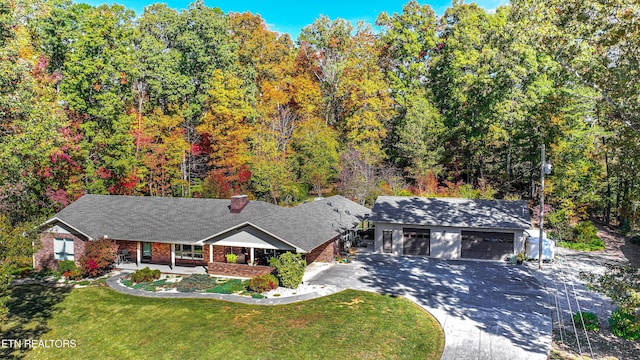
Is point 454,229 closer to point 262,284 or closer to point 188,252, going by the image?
point 262,284

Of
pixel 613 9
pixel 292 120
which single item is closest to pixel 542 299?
pixel 613 9

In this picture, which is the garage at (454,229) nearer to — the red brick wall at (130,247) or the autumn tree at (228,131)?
the red brick wall at (130,247)

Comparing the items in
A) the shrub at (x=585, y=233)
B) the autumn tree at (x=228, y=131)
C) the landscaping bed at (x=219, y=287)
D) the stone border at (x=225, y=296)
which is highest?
the autumn tree at (x=228, y=131)

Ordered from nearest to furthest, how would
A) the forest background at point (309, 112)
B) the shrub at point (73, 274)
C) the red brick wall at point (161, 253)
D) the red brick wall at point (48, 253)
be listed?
the shrub at point (73, 274)
the red brick wall at point (48, 253)
the red brick wall at point (161, 253)
the forest background at point (309, 112)

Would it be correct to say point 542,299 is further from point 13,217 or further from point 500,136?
point 13,217

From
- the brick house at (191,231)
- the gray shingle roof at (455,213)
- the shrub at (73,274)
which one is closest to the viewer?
the shrub at (73,274)

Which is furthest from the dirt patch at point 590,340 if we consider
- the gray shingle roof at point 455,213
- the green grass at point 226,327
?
the gray shingle roof at point 455,213
